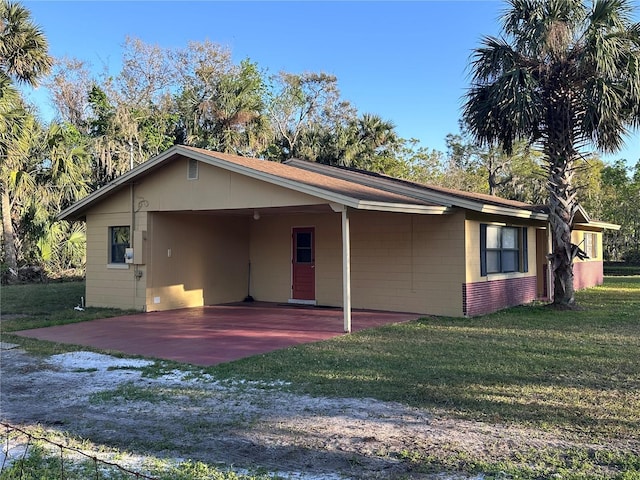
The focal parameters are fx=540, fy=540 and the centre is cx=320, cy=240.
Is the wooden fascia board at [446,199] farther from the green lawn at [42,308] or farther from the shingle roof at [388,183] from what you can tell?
the green lawn at [42,308]

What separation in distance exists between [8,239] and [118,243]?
29.4 ft

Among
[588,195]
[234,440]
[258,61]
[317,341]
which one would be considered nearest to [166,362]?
[317,341]

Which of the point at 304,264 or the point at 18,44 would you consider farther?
the point at 18,44

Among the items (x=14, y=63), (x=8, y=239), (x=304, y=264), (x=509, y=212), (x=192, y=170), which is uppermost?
(x=14, y=63)

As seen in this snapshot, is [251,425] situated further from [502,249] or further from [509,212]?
[502,249]

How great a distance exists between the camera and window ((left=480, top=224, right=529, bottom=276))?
1230 centimetres

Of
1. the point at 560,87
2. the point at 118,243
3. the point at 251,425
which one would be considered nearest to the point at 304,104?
the point at 118,243

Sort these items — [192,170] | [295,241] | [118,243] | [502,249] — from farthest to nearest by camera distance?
[295,241] → [118,243] → [502,249] → [192,170]

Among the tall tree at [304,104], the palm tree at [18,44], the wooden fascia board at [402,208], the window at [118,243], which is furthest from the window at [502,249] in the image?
the tall tree at [304,104]

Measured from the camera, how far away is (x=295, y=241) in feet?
48.2

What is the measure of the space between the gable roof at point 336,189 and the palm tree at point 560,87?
1556mm

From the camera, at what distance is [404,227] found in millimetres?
12453

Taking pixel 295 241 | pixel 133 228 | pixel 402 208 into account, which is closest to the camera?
pixel 402 208

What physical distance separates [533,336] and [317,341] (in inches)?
145
